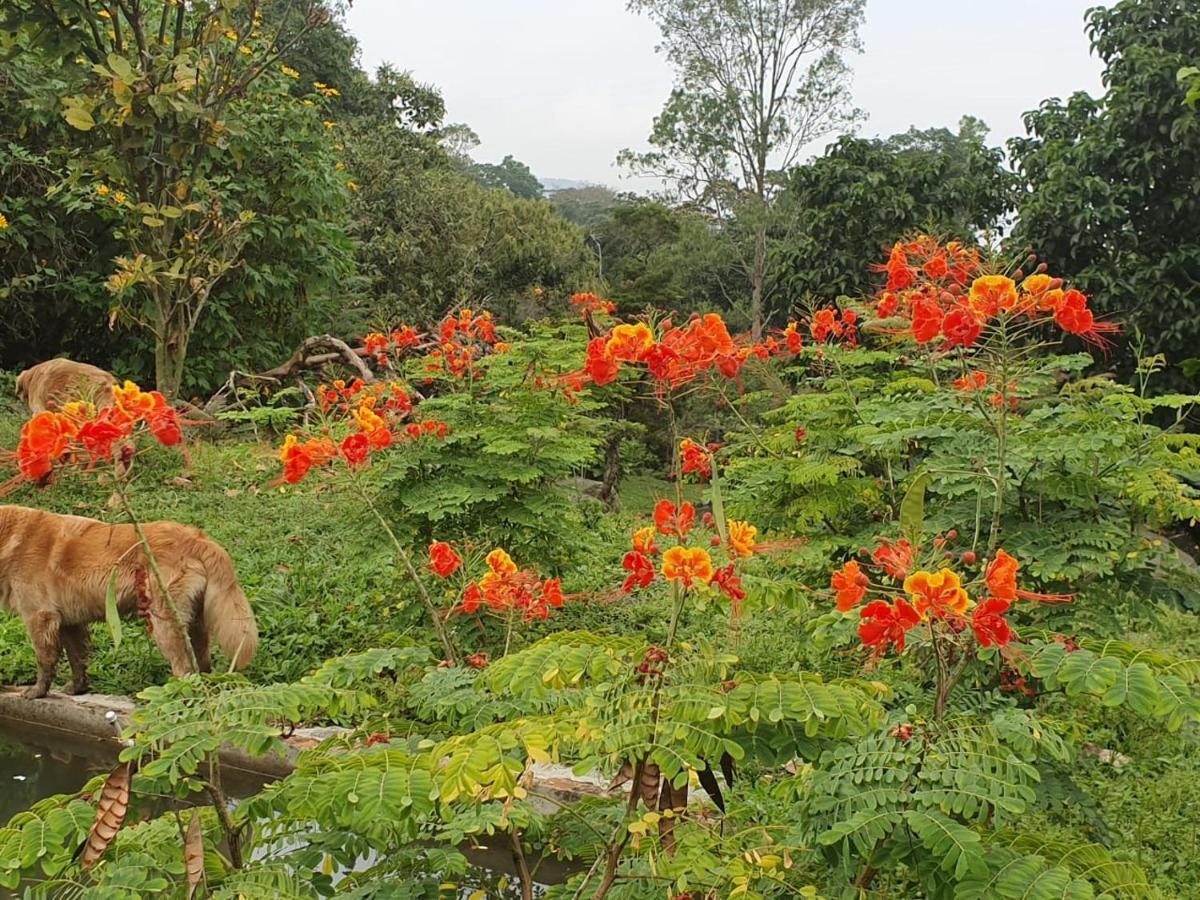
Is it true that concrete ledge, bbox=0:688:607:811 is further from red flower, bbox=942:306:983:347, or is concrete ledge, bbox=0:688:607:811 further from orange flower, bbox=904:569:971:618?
orange flower, bbox=904:569:971:618

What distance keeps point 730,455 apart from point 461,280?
43.2 ft

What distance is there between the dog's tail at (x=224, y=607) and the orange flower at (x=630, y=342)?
2.82m

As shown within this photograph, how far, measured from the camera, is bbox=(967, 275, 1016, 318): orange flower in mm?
2438

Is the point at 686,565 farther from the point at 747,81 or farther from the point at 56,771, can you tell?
Result: the point at 747,81

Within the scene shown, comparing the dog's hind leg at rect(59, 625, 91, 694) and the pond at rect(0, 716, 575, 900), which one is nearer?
the pond at rect(0, 716, 575, 900)

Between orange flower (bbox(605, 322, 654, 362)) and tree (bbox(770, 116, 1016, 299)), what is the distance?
9.40m

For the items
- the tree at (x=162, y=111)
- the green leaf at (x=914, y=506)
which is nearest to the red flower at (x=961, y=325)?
the green leaf at (x=914, y=506)

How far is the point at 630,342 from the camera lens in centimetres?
240

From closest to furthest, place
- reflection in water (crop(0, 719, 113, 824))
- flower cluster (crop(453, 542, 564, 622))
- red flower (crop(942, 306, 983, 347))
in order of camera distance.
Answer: red flower (crop(942, 306, 983, 347))
flower cluster (crop(453, 542, 564, 622))
reflection in water (crop(0, 719, 113, 824))

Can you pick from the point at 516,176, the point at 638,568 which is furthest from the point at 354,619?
the point at 516,176

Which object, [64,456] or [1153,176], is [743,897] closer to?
[64,456]

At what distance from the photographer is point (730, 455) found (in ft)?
18.0

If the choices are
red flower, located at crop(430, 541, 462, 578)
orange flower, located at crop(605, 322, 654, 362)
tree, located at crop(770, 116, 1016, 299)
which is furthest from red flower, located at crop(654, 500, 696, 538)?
tree, located at crop(770, 116, 1016, 299)

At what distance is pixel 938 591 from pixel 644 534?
2.41 ft
